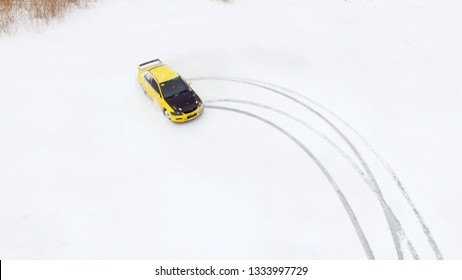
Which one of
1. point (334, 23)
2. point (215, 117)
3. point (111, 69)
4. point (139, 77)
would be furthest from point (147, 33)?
point (334, 23)

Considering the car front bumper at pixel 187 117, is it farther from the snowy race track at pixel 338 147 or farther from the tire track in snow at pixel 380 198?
the tire track in snow at pixel 380 198

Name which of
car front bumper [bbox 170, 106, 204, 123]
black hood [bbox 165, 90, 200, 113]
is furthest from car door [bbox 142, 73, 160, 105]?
car front bumper [bbox 170, 106, 204, 123]

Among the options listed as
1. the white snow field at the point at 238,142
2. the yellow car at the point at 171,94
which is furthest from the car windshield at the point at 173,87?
the white snow field at the point at 238,142

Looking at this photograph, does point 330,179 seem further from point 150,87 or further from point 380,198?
point 150,87

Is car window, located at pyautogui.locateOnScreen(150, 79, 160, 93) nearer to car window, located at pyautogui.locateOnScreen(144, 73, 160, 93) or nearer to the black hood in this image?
car window, located at pyautogui.locateOnScreen(144, 73, 160, 93)

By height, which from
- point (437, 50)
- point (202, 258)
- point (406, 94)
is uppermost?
point (437, 50)

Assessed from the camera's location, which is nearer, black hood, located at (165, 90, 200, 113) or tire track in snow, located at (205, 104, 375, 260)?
tire track in snow, located at (205, 104, 375, 260)

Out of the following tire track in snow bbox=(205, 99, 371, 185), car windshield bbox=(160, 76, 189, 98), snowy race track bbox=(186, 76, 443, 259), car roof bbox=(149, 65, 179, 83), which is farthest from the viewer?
car roof bbox=(149, 65, 179, 83)

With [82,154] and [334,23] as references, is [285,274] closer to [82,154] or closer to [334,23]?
[82,154]
